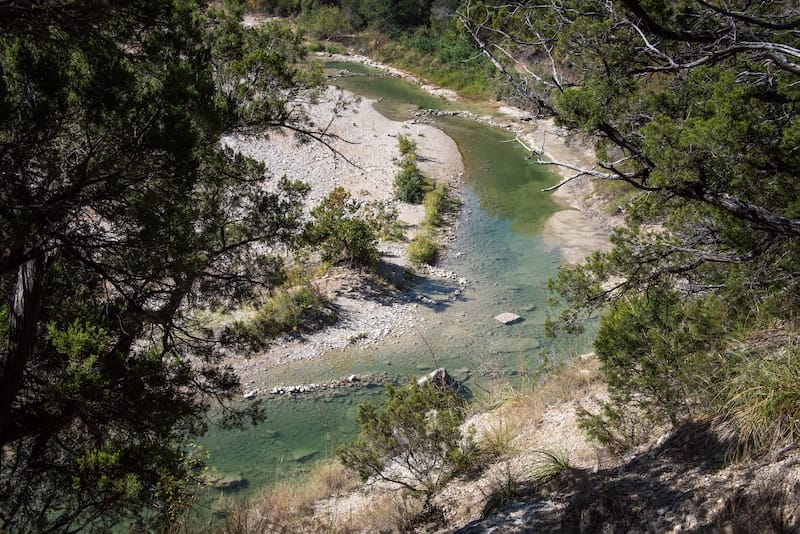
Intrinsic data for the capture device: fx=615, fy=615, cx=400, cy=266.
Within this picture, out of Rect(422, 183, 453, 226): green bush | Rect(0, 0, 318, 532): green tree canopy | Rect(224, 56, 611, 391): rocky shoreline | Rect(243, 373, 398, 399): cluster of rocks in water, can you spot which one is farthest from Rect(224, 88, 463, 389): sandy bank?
Rect(0, 0, 318, 532): green tree canopy

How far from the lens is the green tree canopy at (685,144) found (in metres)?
5.26

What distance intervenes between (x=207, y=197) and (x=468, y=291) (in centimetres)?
1069

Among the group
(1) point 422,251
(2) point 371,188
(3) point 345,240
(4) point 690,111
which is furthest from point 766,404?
(2) point 371,188

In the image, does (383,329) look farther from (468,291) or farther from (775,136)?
(775,136)

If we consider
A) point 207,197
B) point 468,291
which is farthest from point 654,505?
point 468,291

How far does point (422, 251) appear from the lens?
1766 centimetres

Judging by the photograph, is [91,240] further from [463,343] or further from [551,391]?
[463,343]

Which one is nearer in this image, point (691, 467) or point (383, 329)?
point (691, 467)

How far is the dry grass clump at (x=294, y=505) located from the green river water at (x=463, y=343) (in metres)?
0.94

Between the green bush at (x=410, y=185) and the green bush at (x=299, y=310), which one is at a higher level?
the green bush at (x=410, y=185)

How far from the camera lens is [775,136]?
5371 millimetres

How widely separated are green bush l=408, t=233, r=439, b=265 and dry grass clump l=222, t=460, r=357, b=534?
8.44 m

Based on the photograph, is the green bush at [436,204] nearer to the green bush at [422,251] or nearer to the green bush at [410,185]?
the green bush at [410,185]

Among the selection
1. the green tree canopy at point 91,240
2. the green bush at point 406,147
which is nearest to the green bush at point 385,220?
the green bush at point 406,147
